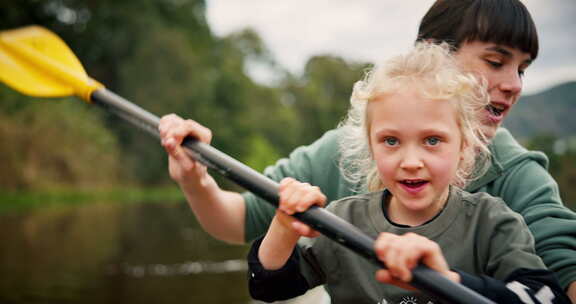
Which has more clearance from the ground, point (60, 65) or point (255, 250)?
point (60, 65)

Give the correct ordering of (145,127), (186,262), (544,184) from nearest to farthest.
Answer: (544,184) → (145,127) → (186,262)

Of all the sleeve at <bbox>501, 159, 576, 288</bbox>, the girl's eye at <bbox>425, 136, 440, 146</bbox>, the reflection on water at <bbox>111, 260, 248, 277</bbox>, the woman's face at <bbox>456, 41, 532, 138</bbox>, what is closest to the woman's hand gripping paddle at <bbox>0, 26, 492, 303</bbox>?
the girl's eye at <bbox>425, 136, 440, 146</bbox>

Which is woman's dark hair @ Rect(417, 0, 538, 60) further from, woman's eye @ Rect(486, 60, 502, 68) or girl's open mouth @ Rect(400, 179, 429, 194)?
girl's open mouth @ Rect(400, 179, 429, 194)

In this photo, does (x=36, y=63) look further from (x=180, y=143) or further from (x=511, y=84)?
(x=511, y=84)

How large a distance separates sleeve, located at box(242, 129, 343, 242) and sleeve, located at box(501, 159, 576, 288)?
525mm

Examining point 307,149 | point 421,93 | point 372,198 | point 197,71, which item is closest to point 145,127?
point 307,149

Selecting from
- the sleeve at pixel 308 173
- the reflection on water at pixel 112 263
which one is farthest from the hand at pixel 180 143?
the reflection on water at pixel 112 263

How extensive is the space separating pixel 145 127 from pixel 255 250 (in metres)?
0.69

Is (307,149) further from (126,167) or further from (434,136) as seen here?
(126,167)

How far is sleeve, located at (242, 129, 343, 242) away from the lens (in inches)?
79.8

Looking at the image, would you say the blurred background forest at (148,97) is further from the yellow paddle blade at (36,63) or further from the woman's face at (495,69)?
the woman's face at (495,69)

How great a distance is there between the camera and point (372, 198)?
1.49 m

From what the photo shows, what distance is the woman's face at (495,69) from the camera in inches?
67.8

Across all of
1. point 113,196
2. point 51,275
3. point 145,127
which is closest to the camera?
point 145,127
